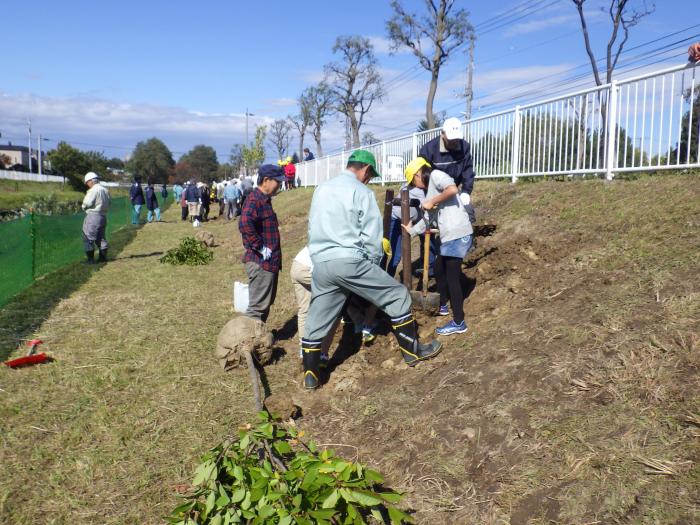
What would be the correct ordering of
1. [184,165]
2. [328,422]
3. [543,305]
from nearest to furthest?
[328,422], [543,305], [184,165]

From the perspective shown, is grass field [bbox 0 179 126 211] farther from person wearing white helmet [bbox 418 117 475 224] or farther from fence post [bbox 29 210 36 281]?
person wearing white helmet [bbox 418 117 475 224]

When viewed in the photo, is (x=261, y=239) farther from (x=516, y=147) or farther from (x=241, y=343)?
(x=516, y=147)

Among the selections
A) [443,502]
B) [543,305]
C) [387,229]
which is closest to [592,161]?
[387,229]

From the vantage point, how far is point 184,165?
110 m

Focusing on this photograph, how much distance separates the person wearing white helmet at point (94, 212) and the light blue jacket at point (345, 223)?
297 inches

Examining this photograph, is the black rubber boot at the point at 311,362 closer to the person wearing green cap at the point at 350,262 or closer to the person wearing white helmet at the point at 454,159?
the person wearing green cap at the point at 350,262

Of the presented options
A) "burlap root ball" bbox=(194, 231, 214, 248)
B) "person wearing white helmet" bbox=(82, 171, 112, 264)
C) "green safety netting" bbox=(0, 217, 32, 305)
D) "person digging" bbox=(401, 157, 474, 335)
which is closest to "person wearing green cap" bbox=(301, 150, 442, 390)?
"person digging" bbox=(401, 157, 474, 335)

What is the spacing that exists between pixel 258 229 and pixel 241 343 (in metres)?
1.14

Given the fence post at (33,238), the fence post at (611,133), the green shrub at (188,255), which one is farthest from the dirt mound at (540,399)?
the green shrub at (188,255)

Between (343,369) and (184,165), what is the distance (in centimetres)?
11139

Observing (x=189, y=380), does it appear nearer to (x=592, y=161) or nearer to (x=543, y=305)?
(x=543, y=305)

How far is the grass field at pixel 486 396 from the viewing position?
269 centimetres

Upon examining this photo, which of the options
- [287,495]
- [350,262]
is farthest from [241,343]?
[287,495]

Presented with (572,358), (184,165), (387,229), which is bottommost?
(572,358)
